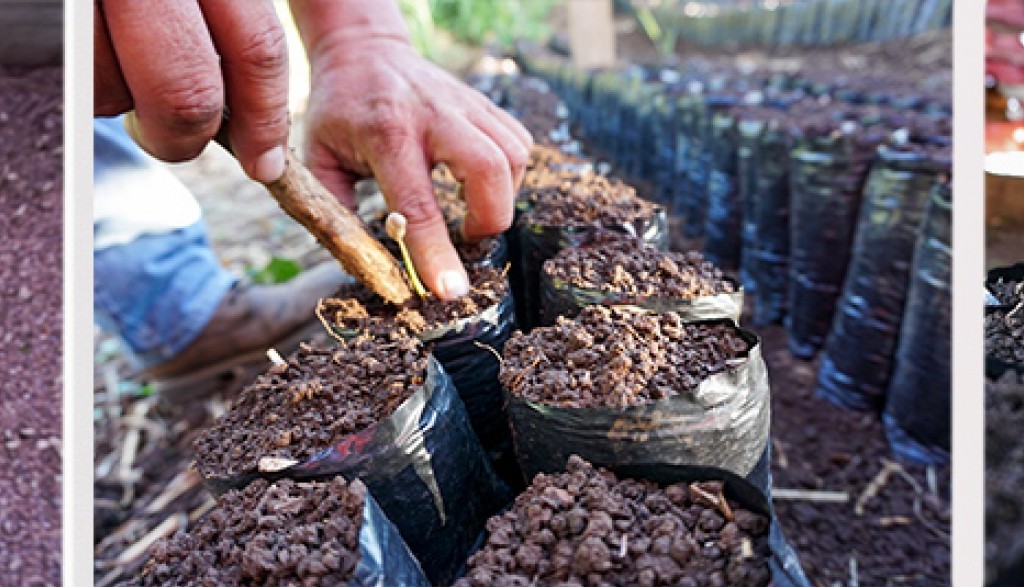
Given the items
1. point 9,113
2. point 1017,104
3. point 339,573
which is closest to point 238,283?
point 9,113

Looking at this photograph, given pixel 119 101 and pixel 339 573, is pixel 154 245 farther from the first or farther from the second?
pixel 339 573

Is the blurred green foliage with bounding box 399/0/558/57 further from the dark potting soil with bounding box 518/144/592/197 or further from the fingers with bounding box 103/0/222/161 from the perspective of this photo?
the fingers with bounding box 103/0/222/161

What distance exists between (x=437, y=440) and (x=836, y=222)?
7.27ft

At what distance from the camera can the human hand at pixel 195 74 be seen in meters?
1.15

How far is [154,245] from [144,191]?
0.61ft

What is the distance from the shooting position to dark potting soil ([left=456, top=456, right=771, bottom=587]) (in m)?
0.84

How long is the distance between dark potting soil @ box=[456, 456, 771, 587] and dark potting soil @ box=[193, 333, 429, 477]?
267 mm

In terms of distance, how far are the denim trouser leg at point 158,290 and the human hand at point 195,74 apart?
154cm

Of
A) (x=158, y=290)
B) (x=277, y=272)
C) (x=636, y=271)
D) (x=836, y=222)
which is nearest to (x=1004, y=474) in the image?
(x=636, y=271)

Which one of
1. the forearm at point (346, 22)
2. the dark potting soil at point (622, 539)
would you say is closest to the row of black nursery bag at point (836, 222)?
the forearm at point (346, 22)

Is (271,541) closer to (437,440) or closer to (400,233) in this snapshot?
(437,440)

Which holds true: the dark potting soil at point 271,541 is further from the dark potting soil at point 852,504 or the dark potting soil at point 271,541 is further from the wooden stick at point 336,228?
the dark potting soil at point 852,504

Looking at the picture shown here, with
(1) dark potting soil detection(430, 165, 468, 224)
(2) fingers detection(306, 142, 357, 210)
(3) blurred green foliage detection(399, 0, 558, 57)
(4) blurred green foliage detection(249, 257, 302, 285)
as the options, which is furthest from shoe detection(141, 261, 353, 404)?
(3) blurred green foliage detection(399, 0, 558, 57)

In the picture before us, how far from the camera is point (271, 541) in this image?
913 mm
